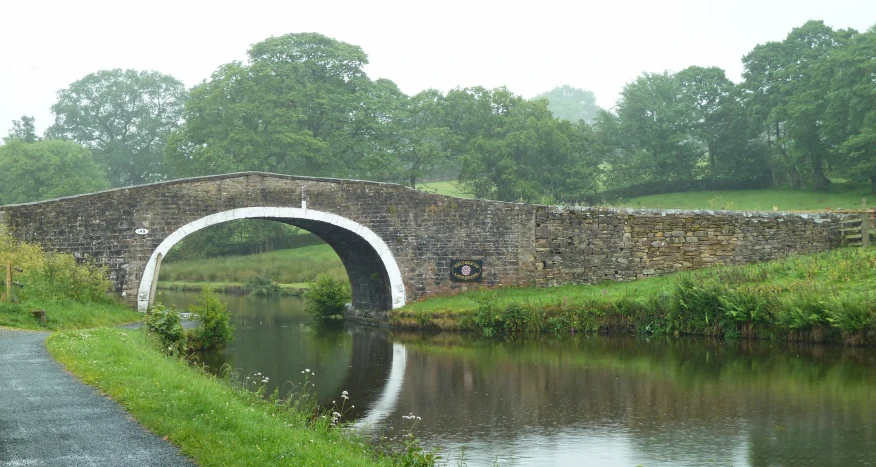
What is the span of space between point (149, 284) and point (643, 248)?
12914 mm

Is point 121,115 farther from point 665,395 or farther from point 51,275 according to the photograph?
point 665,395

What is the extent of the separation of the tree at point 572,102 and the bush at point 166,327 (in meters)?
105

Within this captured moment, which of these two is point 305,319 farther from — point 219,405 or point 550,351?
point 219,405

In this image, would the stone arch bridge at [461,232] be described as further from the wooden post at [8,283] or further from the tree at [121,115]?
the tree at [121,115]

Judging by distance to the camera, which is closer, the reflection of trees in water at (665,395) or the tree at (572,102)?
the reflection of trees in water at (665,395)

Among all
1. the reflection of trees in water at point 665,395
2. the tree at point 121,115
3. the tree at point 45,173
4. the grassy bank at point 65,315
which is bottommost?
the reflection of trees in water at point 665,395

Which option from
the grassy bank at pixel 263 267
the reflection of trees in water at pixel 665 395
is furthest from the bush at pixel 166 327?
the grassy bank at pixel 263 267

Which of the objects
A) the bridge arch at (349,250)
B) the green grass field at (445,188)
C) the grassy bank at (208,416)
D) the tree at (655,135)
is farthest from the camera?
the tree at (655,135)

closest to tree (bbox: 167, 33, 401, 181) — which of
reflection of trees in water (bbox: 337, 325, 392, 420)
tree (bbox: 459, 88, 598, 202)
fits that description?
tree (bbox: 459, 88, 598, 202)

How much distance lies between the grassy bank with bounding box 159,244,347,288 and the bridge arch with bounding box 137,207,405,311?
9.86 m

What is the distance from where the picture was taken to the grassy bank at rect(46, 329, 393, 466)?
7.18m

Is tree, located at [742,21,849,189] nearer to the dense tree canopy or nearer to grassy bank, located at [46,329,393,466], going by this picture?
the dense tree canopy

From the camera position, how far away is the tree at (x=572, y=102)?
124 m

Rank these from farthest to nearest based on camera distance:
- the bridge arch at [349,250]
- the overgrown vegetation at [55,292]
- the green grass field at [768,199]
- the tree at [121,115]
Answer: the tree at [121,115]
the green grass field at [768,199]
the bridge arch at [349,250]
the overgrown vegetation at [55,292]
